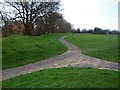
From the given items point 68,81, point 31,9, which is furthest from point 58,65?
point 31,9

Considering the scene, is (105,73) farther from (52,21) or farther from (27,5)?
(52,21)

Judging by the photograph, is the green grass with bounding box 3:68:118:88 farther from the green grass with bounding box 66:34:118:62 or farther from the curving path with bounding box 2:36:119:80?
the green grass with bounding box 66:34:118:62

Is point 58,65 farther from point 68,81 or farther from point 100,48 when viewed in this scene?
point 100,48

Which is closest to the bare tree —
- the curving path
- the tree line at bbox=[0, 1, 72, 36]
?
the tree line at bbox=[0, 1, 72, 36]

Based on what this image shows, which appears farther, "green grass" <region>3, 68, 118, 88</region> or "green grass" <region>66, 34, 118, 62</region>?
"green grass" <region>66, 34, 118, 62</region>

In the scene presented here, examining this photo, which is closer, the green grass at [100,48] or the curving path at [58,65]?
the curving path at [58,65]

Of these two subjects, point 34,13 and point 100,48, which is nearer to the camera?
point 100,48

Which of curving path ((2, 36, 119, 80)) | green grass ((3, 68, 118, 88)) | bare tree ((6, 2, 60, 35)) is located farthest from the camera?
bare tree ((6, 2, 60, 35))

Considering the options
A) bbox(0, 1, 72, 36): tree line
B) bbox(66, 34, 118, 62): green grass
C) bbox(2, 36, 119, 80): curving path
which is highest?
bbox(0, 1, 72, 36): tree line

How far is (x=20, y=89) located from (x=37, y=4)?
3623 centimetres

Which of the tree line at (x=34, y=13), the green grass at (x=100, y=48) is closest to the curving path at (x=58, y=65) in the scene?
the green grass at (x=100, y=48)

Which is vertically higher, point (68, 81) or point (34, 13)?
point (34, 13)

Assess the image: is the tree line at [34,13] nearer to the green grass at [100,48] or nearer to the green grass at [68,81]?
the green grass at [100,48]

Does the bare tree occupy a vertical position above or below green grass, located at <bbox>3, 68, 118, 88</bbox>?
above
